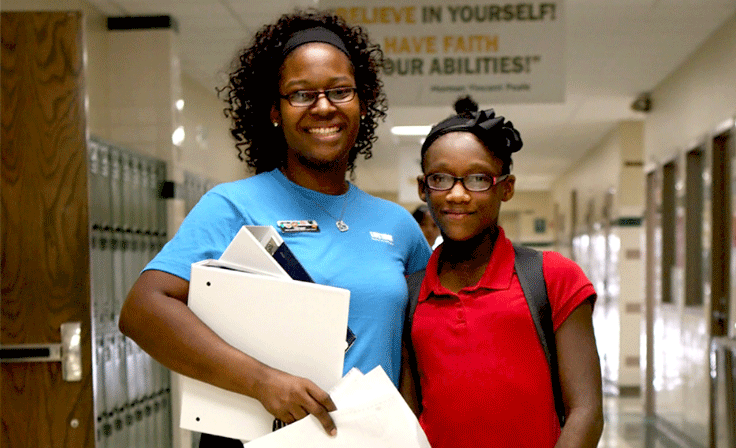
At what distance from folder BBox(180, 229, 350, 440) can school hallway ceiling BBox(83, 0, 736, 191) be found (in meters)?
2.32

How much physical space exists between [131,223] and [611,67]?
4.54 meters

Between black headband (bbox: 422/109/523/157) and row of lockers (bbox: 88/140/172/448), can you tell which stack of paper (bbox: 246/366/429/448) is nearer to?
black headband (bbox: 422/109/523/157)

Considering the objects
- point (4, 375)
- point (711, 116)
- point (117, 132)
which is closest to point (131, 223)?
point (117, 132)

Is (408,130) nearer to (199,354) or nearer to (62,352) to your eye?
(62,352)

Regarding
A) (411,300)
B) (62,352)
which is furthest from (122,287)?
(411,300)

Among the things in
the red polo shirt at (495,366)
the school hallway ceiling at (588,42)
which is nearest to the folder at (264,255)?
the red polo shirt at (495,366)

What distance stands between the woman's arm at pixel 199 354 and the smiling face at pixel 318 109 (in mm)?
396

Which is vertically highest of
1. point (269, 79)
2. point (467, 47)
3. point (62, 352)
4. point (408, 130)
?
point (408, 130)

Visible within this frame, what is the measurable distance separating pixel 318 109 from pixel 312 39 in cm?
16

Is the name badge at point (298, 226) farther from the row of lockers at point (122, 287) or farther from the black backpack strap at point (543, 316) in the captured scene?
the row of lockers at point (122, 287)

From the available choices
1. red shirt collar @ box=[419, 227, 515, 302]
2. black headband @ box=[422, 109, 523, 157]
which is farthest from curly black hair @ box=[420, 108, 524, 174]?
red shirt collar @ box=[419, 227, 515, 302]

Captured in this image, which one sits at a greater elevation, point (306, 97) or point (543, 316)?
point (306, 97)

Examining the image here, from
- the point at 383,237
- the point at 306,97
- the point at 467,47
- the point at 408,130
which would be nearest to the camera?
the point at 306,97

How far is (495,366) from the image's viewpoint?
1454mm
